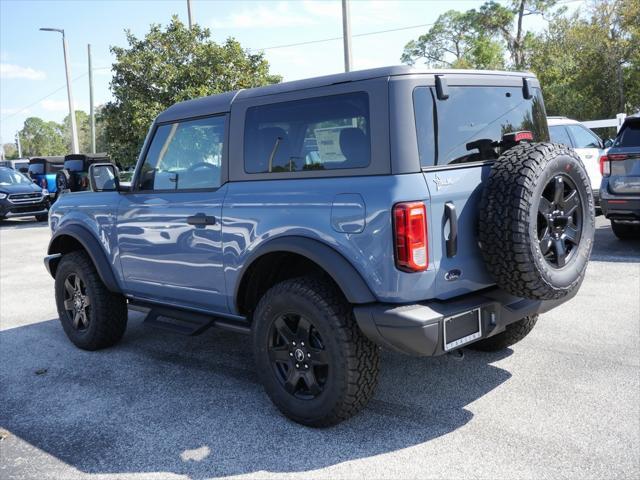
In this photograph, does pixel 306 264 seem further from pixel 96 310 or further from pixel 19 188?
pixel 19 188

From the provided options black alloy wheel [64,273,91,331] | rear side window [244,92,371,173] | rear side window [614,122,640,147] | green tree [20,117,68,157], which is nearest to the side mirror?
black alloy wheel [64,273,91,331]

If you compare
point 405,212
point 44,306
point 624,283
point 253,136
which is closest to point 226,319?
point 253,136

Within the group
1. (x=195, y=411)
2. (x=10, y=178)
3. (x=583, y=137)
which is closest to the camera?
(x=195, y=411)

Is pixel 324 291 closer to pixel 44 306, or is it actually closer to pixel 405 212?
pixel 405 212

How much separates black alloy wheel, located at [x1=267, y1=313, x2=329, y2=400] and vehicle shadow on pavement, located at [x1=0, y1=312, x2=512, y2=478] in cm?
25

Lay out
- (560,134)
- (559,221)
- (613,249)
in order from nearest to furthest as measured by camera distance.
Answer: (559,221)
(613,249)
(560,134)

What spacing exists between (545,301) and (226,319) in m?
2.04

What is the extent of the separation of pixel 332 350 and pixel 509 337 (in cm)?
179

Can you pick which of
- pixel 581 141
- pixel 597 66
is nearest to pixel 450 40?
pixel 597 66

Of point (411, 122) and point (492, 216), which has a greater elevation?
point (411, 122)

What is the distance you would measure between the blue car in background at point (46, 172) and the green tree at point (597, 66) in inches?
1031

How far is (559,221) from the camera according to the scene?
346cm

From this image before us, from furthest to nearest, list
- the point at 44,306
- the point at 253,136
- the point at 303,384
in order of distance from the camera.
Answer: the point at 44,306
the point at 253,136
the point at 303,384

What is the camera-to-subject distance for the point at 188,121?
4.38 metres
